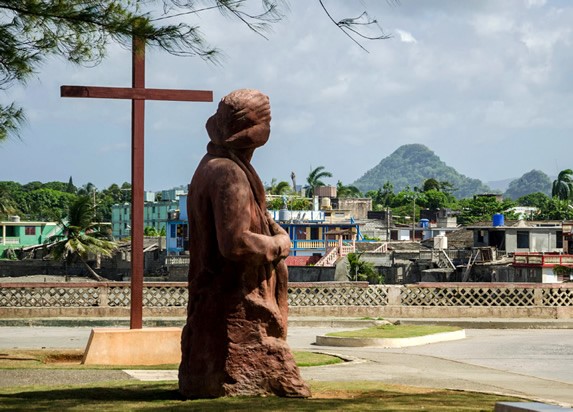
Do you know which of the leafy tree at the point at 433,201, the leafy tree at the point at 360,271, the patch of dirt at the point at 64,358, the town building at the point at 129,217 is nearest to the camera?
the patch of dirt at the point at 64,358

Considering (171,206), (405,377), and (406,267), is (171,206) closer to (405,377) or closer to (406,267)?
(406,267)

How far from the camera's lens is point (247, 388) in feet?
34.5

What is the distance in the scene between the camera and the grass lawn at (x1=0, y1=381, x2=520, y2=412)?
10.1 m

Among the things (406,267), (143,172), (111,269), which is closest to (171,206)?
(111,269)

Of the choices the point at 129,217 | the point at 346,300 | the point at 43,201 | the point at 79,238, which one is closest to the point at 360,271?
the point at 79,238

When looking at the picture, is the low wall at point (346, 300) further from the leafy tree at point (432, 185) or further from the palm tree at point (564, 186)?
the leafy tree at point (432, 185)

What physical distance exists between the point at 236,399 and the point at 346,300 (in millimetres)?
19823

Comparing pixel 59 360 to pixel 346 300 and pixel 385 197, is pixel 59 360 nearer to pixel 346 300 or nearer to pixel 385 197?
pixel 346 300

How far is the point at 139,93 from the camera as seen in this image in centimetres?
1630

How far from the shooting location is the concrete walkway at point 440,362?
14.1 meters

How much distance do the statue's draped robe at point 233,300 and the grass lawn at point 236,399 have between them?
23 cm

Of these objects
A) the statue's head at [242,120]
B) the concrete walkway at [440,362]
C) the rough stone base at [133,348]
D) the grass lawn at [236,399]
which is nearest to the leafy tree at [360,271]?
the concrete walkway at [440,362]

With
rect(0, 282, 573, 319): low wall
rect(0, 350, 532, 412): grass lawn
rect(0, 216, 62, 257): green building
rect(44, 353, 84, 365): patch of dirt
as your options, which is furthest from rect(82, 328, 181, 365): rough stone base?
rect(0, 216, 62, 257): green building

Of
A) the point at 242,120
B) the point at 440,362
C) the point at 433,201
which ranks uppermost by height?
the point at 433,201
